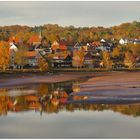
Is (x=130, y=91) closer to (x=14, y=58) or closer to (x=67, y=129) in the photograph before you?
(x=67, y=129)

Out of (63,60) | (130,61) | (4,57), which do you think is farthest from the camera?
(130,61)

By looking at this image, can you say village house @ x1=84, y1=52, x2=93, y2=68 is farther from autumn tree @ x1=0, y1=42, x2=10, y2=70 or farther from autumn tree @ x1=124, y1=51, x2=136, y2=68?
autumn tree @ x1=0, y1=42, x2=10, y2=70

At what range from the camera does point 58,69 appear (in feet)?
303

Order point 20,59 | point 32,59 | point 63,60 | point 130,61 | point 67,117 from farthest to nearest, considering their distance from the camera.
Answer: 1. point 130,61
2. point 63,60
3. point 32,59
4. point 20,59
5. point 67,117

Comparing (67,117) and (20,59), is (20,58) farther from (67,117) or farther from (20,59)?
(67,117)

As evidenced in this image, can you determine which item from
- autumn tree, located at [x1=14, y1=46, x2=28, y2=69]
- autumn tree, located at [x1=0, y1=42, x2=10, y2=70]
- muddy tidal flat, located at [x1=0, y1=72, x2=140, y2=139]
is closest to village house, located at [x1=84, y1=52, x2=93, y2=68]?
autumn tree, located at [x1=14, y1=46, x2=28, y2=69]

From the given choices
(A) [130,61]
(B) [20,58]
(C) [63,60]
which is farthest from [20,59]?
(A) [130,61]

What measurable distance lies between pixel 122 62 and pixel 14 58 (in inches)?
1157

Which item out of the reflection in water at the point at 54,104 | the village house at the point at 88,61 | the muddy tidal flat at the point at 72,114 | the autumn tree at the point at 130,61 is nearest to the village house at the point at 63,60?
the village house at the point at 88,61

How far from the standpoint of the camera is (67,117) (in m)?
31.7

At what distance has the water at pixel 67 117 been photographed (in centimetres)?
2559

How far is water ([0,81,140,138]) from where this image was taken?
84.0ft

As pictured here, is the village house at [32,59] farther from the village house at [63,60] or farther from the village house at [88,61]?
the village house at [88,61]

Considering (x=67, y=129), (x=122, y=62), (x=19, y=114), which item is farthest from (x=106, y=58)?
(x=67, y=129)
